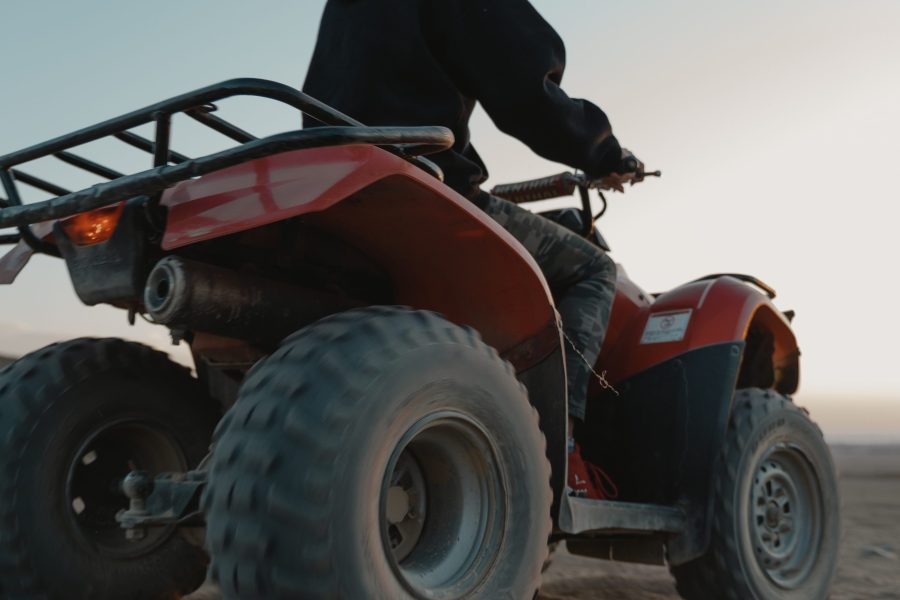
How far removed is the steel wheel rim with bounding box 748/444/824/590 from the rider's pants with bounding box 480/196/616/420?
3.00ft

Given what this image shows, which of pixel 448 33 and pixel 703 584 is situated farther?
pixel 703 584

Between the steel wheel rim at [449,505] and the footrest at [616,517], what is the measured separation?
16.3 inches

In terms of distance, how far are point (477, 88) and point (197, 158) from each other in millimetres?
1180

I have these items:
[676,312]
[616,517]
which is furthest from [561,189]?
[616,517]

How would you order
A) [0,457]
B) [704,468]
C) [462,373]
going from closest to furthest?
[462,373] → [0,457] → [704,468]

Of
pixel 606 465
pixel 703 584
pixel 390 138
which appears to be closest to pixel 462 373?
pixel 390 138

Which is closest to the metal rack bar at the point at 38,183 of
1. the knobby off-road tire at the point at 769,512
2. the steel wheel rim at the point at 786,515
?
the knobby off-road tire at the point at 769,512

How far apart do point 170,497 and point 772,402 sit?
2414mm

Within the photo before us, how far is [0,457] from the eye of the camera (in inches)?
101

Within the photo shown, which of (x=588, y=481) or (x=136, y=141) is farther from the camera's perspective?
(x=588, y=481)

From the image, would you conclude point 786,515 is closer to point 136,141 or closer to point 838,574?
point 838,574

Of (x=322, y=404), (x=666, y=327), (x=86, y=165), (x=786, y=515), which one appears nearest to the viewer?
(x=322, y=404)

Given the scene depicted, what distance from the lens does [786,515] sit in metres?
3.82

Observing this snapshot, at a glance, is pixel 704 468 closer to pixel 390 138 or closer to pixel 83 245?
pixel 390 138
